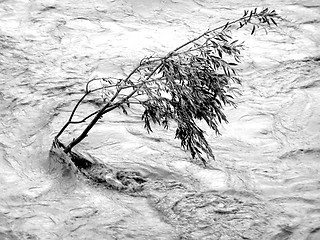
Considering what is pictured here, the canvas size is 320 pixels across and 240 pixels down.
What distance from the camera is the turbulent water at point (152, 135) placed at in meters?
3.57

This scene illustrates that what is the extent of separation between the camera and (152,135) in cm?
434

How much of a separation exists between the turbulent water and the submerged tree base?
49 mm

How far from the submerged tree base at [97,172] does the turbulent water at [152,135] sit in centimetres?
5

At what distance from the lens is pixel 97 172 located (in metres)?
3.94

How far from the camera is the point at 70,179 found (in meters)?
3.87

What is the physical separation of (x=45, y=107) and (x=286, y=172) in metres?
1.50

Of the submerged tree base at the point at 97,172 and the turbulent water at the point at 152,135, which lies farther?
the submerged tree base at the point at 97,172

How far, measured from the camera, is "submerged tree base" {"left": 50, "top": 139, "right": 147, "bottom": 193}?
3850 mm

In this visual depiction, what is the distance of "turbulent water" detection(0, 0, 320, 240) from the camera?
11.7 ft

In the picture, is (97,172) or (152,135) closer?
(97,172)

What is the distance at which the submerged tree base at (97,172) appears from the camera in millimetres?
3850

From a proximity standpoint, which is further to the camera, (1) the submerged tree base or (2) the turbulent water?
(1) the submerged tree base

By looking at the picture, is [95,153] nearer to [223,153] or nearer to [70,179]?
[70,179]

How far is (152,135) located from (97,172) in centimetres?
52
